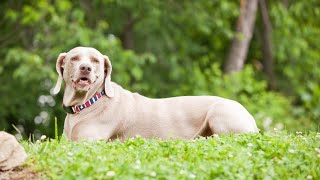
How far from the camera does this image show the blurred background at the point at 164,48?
14.5 meters

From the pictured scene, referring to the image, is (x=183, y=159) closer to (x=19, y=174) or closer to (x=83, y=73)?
(x=19, y=174)

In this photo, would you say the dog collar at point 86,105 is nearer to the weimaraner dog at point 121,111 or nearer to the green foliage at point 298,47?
the weimaraner dog at point 121,111

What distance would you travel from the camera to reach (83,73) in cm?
709

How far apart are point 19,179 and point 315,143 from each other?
2666mm

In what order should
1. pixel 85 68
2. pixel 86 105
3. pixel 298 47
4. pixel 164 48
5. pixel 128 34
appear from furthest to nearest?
pixel 298 47 → pixel 164 48 → pixel 128 34 → pixel 86 105 → pixel 85 68

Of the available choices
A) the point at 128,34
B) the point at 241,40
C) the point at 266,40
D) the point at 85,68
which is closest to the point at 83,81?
the point at 85,68

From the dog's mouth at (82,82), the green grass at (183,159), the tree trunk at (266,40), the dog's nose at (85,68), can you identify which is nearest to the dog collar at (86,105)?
the dog's mouth at (82,82)

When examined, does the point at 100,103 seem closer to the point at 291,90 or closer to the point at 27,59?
the point at 27,59

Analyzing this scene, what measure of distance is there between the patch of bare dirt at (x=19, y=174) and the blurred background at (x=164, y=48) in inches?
316

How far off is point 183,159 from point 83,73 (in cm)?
166

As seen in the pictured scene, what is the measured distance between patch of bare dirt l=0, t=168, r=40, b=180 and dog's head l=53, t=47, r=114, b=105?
1.63 meters

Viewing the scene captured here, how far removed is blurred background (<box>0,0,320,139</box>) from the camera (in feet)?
47.5

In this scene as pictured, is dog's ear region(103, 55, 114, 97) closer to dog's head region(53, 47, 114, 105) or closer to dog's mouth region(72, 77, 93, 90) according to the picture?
dog's head region(53, 47, 114, 105)

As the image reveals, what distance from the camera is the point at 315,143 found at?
6492mm
